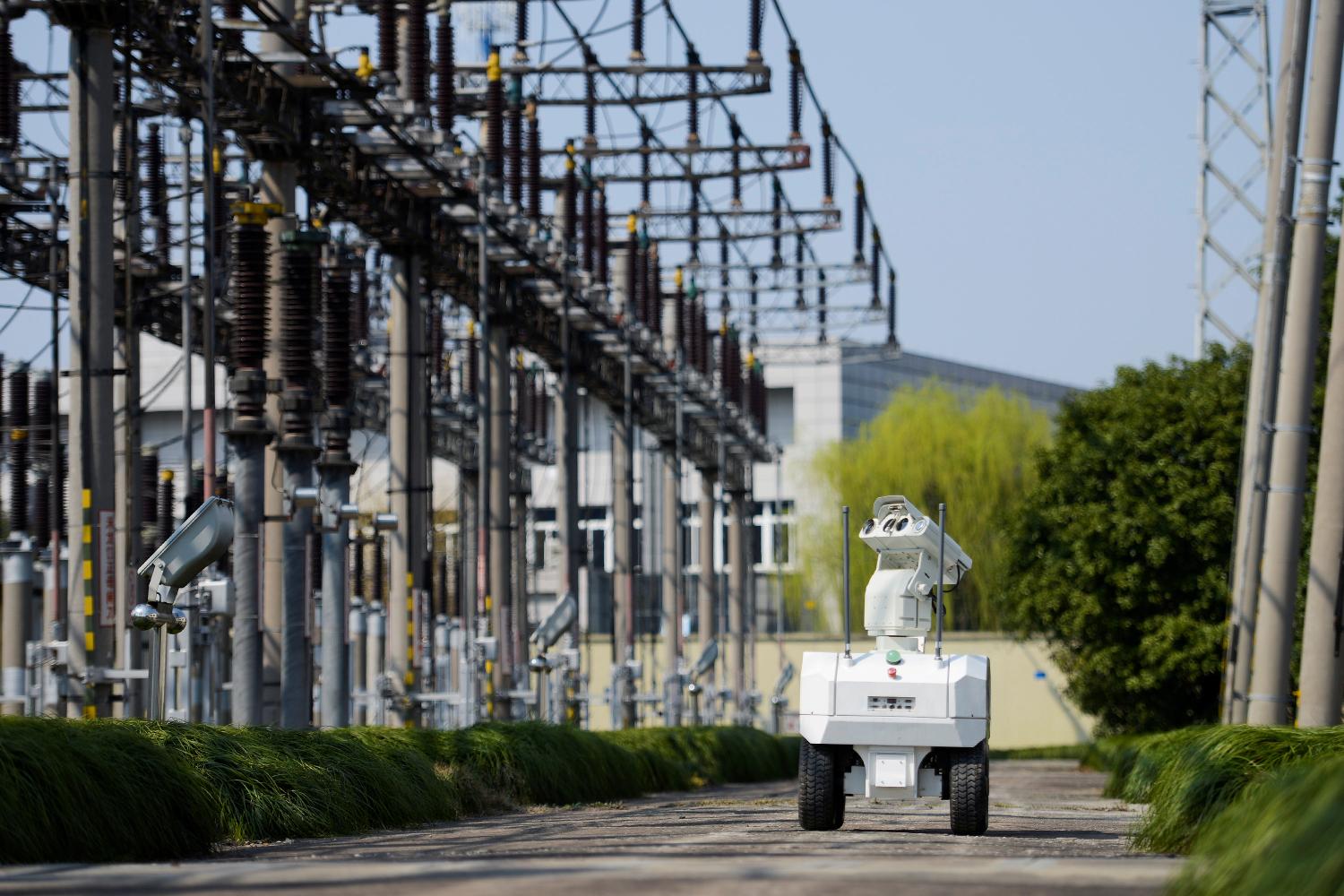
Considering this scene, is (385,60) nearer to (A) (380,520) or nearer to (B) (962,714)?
(A) (380,520)

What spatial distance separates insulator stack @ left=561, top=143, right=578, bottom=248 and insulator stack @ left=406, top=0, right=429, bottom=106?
9.90 m

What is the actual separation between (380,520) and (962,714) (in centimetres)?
1151

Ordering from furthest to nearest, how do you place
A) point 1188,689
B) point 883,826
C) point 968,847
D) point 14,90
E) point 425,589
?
point 1188,689, point 425,589, point 14,90, point 883,826, point 968,847

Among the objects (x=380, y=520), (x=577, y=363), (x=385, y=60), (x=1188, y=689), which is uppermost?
(x=385, y=60)

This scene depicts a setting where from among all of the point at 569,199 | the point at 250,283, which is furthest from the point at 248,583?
the point at 569,199

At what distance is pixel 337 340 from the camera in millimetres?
25172

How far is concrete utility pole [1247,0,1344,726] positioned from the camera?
19406 millimetres

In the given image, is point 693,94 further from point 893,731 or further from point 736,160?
point 893,731

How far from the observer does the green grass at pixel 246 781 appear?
411 inches

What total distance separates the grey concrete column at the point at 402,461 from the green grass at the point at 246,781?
7.87 m

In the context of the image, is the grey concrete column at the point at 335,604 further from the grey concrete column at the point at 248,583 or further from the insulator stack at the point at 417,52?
the insulator stack at the point at 417,52

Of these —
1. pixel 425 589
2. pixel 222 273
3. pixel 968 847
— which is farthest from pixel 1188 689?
pixel 968 847

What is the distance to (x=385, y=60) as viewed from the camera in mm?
28297

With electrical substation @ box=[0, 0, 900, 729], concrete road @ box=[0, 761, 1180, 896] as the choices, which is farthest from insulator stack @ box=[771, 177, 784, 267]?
concrete road @ box=[0, 761, 1180, 896]
